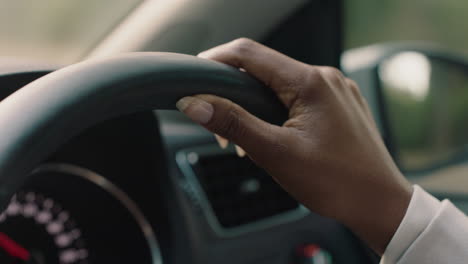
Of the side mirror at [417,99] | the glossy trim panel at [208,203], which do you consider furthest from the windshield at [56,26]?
the side mirror at [417,99]

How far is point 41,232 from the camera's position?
908 millimetres

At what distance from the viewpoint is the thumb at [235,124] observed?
66 cm

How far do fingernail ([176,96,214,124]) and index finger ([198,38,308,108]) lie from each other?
4.2 inches

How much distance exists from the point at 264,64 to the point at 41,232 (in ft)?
1.30

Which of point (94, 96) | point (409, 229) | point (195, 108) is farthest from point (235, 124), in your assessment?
point (409, 229)

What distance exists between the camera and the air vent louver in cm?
123

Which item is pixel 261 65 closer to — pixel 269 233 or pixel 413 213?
pixel 413 213

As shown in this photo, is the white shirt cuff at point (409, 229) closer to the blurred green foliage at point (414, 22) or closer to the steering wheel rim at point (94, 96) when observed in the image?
the steering wheel rim at point (94, 96)

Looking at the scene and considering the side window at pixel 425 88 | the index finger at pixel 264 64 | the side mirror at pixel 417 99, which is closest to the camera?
the index finger at pixel 264 64

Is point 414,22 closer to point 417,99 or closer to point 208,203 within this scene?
point 417,99

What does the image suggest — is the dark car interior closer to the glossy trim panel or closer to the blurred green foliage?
the glossy trim panel

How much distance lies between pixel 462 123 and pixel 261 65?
3725 mm

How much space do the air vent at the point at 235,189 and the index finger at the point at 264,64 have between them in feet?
1.52

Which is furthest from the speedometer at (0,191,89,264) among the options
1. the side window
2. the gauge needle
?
the side window
